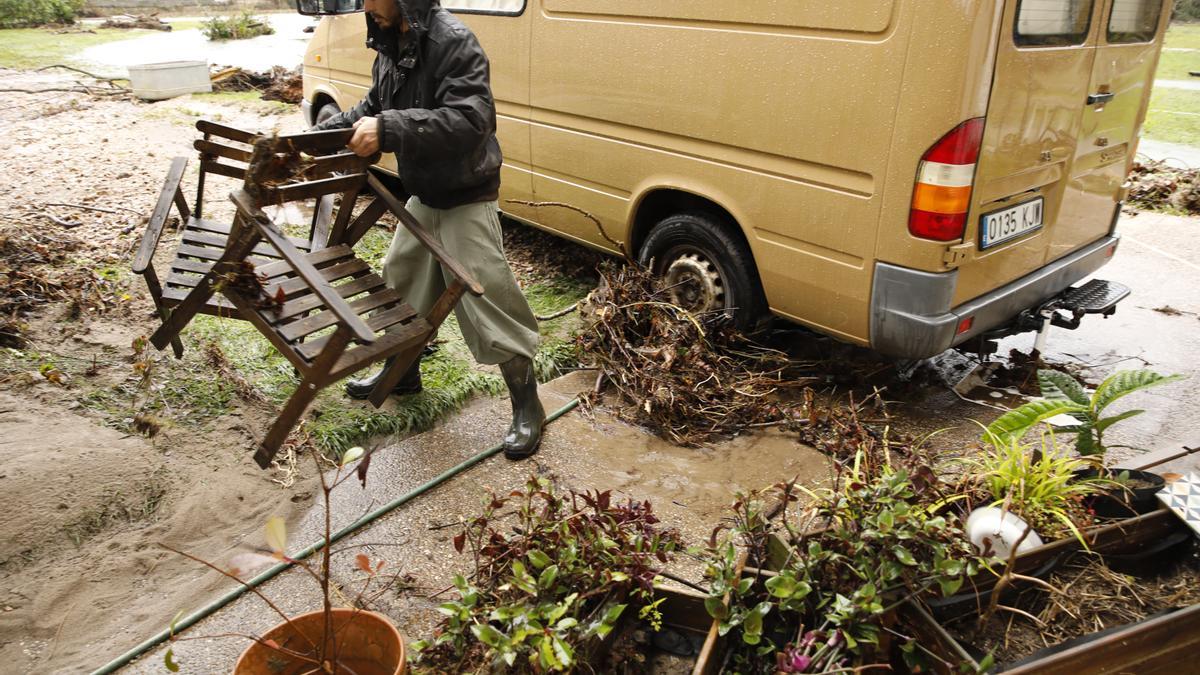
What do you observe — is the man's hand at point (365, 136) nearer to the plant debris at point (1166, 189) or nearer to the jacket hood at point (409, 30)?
the jacket hood at point (409, 30)

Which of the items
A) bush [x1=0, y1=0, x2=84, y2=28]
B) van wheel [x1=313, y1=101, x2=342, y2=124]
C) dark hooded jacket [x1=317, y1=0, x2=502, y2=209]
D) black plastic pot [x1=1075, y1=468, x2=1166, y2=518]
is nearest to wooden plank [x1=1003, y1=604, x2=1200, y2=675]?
black plastic pot [x1=1075, y1=468, x2=1166, y2=518]

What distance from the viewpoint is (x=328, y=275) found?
307 centimetres

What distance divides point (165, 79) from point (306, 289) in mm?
9575

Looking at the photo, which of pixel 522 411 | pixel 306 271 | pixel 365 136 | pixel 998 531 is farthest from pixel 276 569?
pixel 998 531

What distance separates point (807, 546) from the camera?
7.70 ft

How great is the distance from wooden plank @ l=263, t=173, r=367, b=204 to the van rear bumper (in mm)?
2216

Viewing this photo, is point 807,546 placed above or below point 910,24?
below

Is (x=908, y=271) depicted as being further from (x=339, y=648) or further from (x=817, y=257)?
(x=339, y=648)

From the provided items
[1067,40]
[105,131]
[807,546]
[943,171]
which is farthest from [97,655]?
[105,131]

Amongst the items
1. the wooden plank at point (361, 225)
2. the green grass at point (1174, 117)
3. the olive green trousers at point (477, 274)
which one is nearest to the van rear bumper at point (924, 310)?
the olive green trousers at point (477, 274)

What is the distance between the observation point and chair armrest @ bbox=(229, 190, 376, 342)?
243cm

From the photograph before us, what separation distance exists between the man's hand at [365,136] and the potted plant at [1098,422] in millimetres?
2451

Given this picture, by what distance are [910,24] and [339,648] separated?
2.94 metres

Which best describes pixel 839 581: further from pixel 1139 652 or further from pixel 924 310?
pixel 924 310
